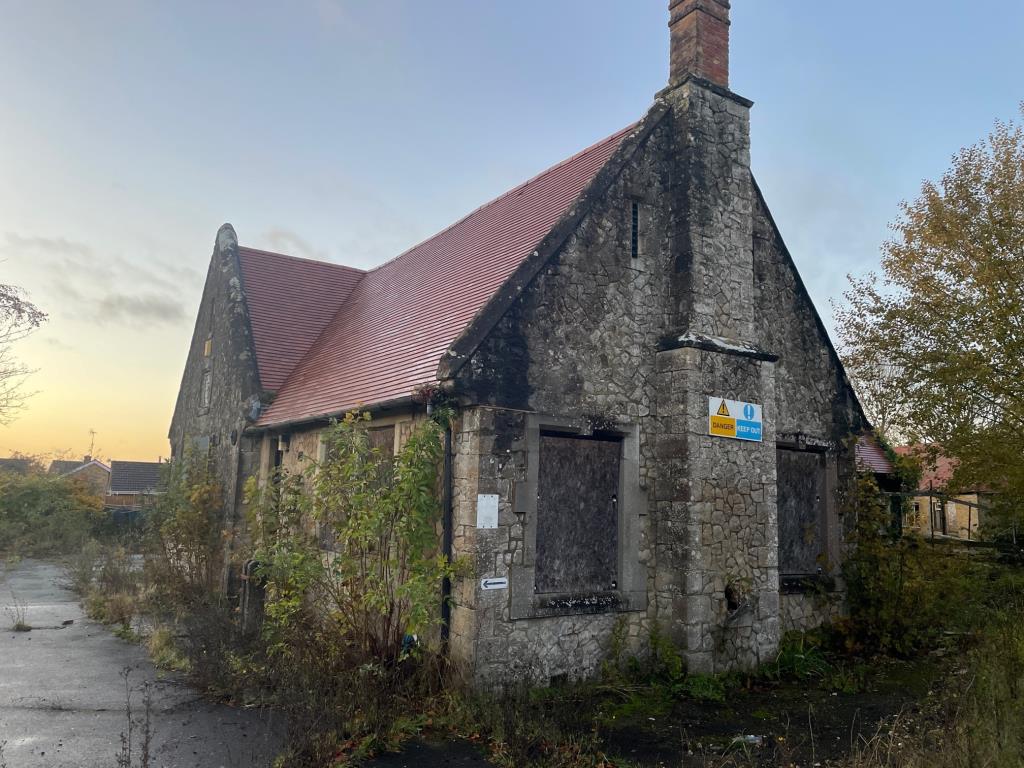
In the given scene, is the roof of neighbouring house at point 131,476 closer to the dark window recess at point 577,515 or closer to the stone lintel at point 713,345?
the dark window recess at point 577,515

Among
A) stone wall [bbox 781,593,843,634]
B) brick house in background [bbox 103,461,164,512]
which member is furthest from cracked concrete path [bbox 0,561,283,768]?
brick house in background [bbox 103,461,164,512]

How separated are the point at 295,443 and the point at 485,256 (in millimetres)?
4467

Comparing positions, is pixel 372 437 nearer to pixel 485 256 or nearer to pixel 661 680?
pixel 485 256

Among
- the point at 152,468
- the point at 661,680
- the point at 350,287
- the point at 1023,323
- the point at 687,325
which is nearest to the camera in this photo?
the point at 661,680

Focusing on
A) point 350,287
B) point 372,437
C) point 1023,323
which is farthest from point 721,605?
point 350,287

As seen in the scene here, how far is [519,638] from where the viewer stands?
27.1 feet

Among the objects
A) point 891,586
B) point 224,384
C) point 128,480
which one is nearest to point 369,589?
point 891,586

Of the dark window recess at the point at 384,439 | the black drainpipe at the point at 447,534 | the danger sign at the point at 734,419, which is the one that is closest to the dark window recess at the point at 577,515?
the black drainpipe at the point at 447,534

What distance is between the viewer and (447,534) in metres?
8.45

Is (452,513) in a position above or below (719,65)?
below

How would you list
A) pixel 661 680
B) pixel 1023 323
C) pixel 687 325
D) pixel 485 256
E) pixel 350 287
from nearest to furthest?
pixel 661 680 → pixel 687 325 → pixel 485 256 → pixel 1023 323 → pixel 350 287

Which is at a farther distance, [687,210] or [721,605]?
[687,210]

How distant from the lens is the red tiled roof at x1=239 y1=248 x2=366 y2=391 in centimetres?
1502

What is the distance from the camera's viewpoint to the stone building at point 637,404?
8.45 metres
